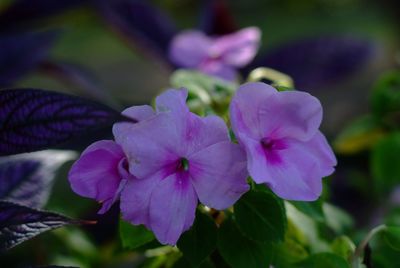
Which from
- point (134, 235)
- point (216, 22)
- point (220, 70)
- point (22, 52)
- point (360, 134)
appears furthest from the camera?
point (216, 22)

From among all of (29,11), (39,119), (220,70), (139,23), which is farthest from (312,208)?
(29,11)

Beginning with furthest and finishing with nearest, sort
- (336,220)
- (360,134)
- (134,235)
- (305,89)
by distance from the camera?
(305,89) → (360,134) → (336,220) → (134,235)

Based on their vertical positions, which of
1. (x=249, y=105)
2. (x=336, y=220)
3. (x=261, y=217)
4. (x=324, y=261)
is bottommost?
(x=336, y=220)

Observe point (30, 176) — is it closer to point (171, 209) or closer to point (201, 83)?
point (201, 83)

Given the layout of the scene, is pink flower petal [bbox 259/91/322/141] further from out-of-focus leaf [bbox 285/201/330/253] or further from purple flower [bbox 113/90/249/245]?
out-of-focus leaf [bbox 285/201/330/253]

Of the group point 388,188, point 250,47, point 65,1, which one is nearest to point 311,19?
point 65,1

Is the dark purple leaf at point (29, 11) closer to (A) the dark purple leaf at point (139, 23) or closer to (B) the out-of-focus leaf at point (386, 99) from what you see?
(A) the dark purple leaf at point (139, 23)

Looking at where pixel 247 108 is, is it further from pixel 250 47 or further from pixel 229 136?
pixel 250 47
